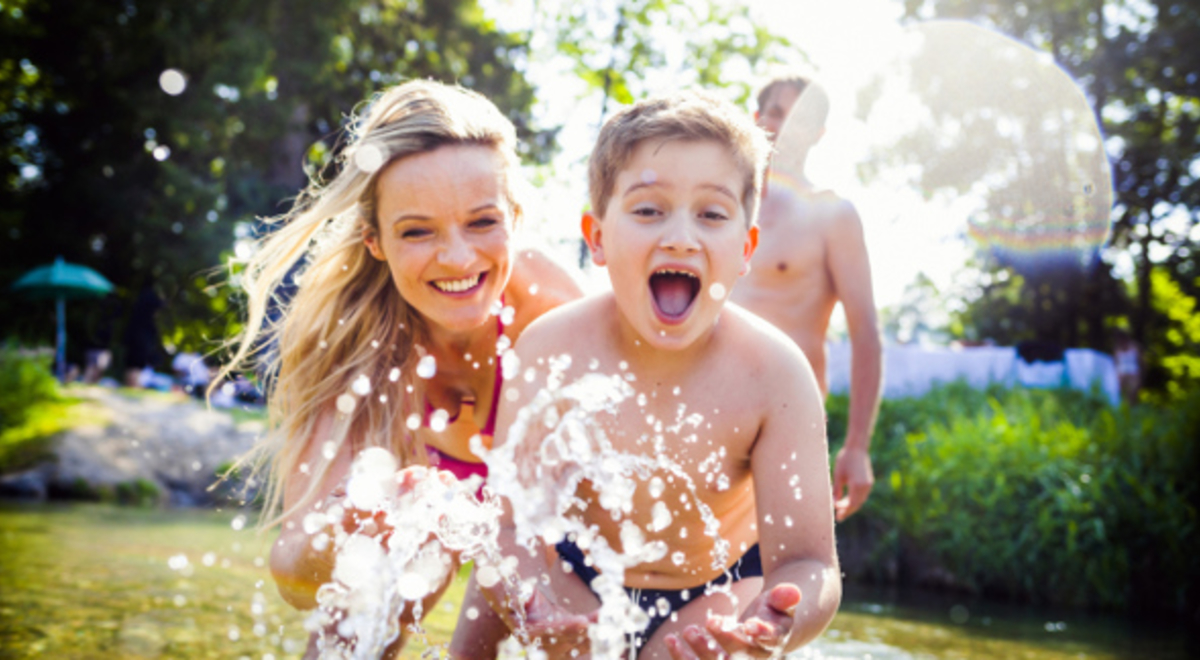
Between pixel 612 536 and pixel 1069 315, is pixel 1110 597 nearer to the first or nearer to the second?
pixel 612 536

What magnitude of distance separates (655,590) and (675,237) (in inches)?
37.9

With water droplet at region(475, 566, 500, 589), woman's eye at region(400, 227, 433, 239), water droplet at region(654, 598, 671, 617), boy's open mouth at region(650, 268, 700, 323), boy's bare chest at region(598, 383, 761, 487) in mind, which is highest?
woman's eye at region(400, 227, 433, 239)

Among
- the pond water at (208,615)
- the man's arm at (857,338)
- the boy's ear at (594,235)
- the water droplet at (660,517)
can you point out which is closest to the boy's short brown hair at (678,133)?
Result: the boy's ear at (594,235)

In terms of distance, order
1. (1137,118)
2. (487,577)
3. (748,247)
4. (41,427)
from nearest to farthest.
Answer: (487,577), (748,247), (41,427), (1137,118)

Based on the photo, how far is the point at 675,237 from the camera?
6.54ft

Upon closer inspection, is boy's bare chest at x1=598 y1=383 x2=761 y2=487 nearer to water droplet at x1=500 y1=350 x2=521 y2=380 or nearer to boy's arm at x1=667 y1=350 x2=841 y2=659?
boy's arm at x1=667 y1=350 x2=841 y2=659

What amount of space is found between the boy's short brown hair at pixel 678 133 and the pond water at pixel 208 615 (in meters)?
1.33

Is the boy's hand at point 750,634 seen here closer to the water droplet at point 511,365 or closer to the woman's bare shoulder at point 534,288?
A: the water droplet at point 511,365

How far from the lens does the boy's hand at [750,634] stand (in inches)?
60.1

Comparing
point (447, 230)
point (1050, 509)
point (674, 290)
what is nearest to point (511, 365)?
point (447, 230)

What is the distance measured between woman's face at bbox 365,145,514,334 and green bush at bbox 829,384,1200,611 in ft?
14.8

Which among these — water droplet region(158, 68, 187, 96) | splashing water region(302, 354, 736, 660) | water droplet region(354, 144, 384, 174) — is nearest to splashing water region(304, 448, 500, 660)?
splashing water region(302, 354, 736, 660)

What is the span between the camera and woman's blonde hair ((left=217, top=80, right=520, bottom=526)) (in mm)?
2545

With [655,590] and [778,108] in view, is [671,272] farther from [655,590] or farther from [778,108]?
[778,108]
